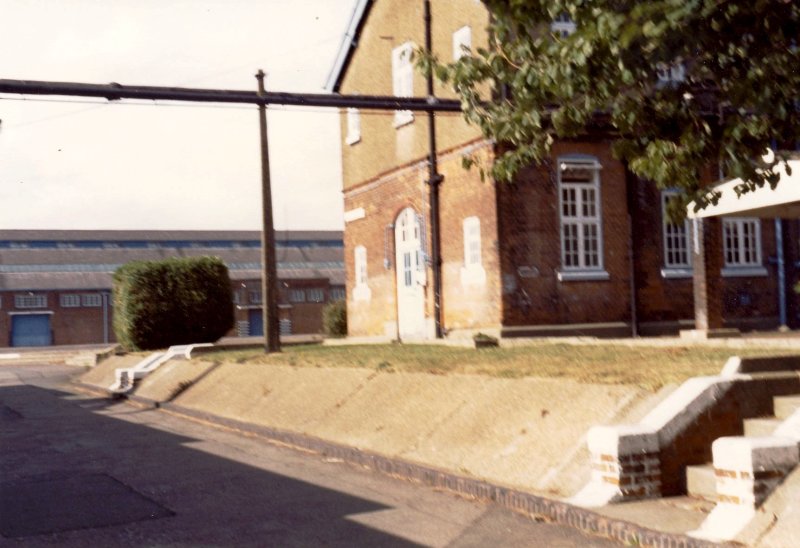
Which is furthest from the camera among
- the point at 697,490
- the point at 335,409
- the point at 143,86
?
the point at 143,86

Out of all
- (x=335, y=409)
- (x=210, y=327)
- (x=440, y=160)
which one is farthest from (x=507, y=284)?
(x=210, y=327)

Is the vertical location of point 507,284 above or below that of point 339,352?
above

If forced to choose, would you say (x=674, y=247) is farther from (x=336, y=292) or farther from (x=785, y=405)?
(x=336, y=292)

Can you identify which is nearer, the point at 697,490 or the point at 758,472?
the point at 758,472

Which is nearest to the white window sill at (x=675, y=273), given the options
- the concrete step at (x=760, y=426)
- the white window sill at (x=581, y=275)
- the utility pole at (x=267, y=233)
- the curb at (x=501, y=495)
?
the white window sill at (x=581, y=275)

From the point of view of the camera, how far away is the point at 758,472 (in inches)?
269

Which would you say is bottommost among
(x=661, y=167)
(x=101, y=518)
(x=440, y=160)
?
(x=101, y=518)

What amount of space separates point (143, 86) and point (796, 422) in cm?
1377

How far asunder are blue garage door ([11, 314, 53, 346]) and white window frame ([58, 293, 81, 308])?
144 cm

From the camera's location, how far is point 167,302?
102ft

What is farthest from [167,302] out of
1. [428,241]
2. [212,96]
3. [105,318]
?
[105,318]

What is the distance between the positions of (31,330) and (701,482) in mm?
59966

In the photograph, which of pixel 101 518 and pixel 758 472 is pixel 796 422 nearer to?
pixel 758 472

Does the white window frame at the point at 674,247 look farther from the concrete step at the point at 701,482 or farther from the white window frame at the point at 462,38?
the concrete step at the point at 701,482
